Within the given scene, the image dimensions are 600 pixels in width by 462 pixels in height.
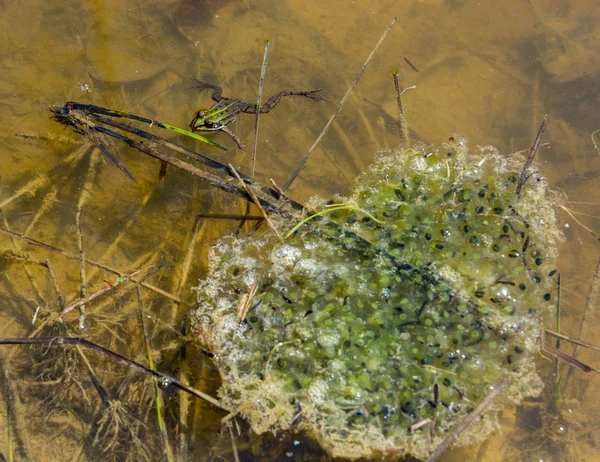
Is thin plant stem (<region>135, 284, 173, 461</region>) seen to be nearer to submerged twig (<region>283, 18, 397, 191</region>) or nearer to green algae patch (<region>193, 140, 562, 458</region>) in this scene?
green algae patch (<region>193, 140, 562, 458</region>)

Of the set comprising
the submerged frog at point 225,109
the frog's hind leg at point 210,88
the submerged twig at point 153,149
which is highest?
the frog's hind leg at point 210,88

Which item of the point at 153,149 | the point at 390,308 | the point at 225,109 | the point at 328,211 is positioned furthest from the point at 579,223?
the point at 153,149

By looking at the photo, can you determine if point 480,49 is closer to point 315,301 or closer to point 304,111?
point 304,111

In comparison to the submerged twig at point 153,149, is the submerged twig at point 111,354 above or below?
below

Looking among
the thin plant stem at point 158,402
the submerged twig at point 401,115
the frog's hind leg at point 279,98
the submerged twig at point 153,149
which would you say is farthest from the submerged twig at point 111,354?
the submerged twig at point 401,115

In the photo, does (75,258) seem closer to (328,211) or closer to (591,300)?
(328,211)

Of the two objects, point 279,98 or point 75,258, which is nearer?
point 75,258

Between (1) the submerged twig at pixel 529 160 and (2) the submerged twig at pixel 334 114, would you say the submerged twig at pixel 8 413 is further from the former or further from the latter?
(1) the submerged twig at pixel 529 160
